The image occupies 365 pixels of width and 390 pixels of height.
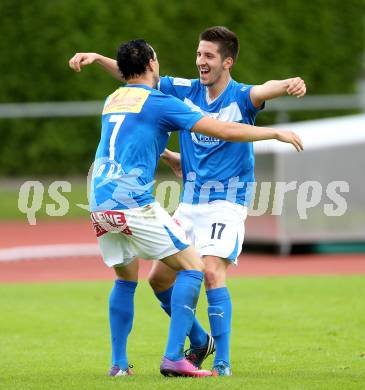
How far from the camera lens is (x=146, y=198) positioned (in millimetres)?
7148

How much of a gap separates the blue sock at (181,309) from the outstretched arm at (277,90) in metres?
1.35

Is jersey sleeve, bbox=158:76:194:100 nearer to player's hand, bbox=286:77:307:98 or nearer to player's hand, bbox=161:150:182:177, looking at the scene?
player's hand, bbox=161:150:182:177

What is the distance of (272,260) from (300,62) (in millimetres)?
10330

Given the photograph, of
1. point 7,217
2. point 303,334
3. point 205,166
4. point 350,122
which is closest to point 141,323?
point 303,334

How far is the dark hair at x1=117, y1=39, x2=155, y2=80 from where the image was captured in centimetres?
716

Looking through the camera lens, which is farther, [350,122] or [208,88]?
[350,122]

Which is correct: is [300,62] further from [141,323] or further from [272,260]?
[141,323]

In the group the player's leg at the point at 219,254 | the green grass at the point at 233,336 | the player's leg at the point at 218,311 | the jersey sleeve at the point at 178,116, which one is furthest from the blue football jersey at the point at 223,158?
the green grass at the point at 233,336

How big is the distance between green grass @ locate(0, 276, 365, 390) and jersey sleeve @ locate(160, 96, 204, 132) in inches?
67.1

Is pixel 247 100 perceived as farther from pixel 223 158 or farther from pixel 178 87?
pixel 178 87

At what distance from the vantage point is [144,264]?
17.3m

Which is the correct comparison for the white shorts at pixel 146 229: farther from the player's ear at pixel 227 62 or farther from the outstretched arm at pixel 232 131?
the player's ear at pixel 227 62

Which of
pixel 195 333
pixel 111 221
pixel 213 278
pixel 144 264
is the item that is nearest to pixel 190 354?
pixel 195 333

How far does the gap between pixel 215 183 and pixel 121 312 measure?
3.91 feet
